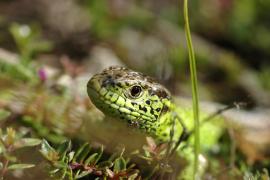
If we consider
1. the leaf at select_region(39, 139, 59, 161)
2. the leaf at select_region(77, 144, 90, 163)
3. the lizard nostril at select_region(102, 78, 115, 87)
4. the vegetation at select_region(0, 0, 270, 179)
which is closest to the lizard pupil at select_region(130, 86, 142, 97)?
the lizard nostril at select_region(102, 78, 115, 87)

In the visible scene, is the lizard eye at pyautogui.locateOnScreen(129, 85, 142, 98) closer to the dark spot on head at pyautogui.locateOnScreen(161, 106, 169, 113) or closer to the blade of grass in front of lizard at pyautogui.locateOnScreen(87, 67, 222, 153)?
the blade of grass in front of lizard at pyautogui.locateOnScreen(87, 67, 222, 153)

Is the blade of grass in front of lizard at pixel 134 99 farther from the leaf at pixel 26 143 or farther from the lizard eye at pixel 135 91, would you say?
the leaf at pixel 26 143

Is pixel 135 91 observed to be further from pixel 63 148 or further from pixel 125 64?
pixel 125 64

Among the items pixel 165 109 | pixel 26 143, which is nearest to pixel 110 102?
pixel 165 109

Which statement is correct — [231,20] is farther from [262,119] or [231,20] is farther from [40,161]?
[40,161]

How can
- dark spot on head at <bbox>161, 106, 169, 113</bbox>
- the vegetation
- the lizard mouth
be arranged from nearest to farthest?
the vegetation, the lizard mouth, dark spot on head at <bbox>161, 106, 169, 113</bbox>

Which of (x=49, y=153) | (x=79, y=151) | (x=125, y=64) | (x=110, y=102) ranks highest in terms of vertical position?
(x=125, y=64)

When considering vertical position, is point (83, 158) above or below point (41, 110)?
below

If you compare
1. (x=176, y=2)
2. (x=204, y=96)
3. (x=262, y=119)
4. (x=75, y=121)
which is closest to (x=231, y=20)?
(x=176, y=2)
